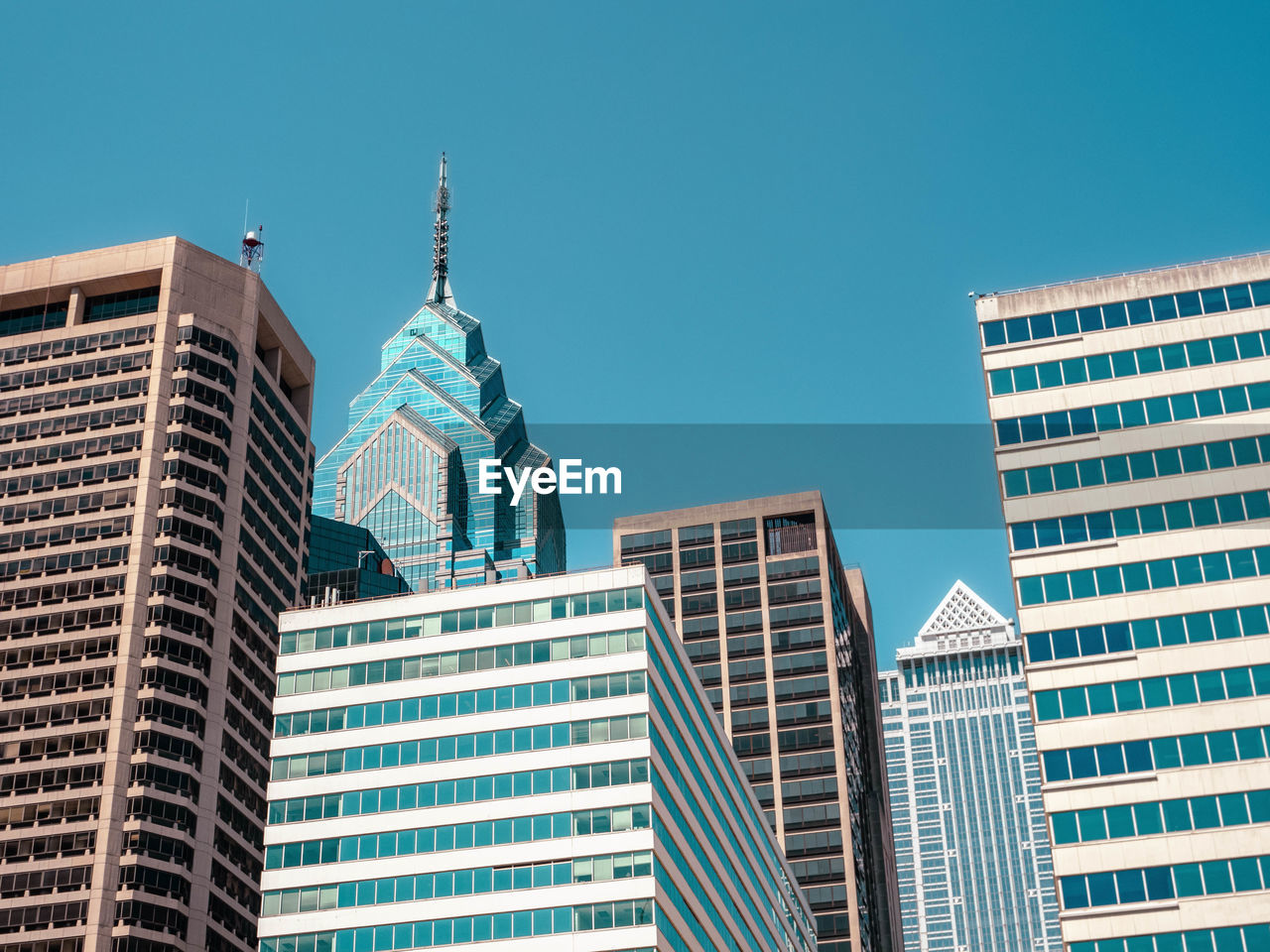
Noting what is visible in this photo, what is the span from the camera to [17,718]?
5994 inches

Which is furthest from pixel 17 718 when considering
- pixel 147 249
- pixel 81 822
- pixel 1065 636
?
pixel 1065 636

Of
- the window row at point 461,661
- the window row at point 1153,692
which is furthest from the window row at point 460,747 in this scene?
the window row at point 1153,692

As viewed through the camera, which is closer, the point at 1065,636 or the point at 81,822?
the point at 1065,636

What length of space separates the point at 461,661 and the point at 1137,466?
44541 millimetres

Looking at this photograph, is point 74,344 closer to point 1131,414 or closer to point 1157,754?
point 1131,414

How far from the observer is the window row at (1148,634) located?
10150 centimetres

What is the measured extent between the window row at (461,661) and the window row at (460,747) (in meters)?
4.77

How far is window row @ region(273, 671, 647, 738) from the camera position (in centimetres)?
10788

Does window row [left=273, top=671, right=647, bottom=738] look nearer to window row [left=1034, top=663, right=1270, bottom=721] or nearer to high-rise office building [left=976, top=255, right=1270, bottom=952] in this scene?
window row [left=1034, top=663, right=1270, bottom=721]

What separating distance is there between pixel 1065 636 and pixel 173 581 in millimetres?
87732

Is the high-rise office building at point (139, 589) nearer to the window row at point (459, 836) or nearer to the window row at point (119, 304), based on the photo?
the window row at point (119, 304)

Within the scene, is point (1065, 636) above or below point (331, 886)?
above

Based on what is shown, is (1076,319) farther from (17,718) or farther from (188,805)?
(17,718)

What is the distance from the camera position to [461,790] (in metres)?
106
